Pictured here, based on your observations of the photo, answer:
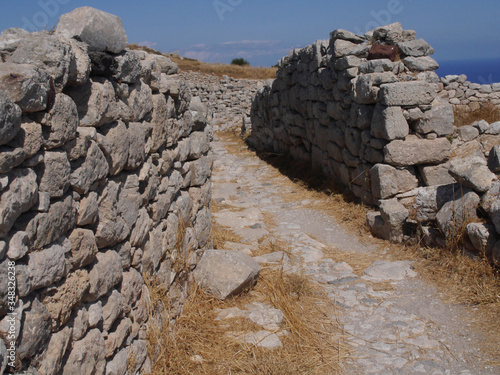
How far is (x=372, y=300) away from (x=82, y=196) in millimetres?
2920

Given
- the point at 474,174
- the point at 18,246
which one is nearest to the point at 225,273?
the point at 18,246

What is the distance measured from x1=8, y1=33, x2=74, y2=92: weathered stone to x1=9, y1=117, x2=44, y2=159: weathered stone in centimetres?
27

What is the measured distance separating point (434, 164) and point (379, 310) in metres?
2.66

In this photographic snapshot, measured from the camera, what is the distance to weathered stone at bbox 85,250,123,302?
7.64ft

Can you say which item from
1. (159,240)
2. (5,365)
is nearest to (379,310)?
(159,240)

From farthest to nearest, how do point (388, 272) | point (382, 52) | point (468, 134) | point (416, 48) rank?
1. point (468, 134)
2. point (382, 52)
3. point (416, 48)
4. point (388, 272)

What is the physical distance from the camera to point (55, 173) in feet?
6.57

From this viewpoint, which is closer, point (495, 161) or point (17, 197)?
point (17, 197)

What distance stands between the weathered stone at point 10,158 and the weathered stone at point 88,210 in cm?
54

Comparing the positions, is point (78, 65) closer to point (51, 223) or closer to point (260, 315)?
point (51, 223)

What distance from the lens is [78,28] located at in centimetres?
240

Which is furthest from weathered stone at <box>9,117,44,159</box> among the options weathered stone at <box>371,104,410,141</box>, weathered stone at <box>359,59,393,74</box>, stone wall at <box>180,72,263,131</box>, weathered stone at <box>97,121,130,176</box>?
stone wall at <box>180,72,263,131</box>

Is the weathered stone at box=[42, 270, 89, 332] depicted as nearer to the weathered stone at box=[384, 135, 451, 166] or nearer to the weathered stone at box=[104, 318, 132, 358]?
the weathered stone at box=[104, 318, 132, 358]

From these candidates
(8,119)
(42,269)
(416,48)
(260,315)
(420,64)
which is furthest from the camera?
(416,48)
